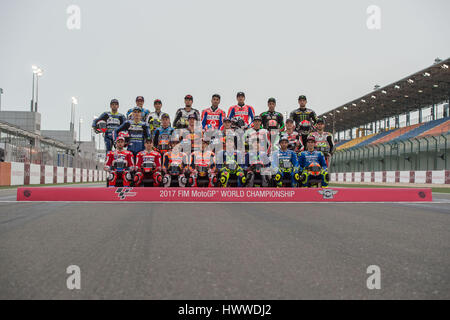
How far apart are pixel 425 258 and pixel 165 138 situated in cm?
905

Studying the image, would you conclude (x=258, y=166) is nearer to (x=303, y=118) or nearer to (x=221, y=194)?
(x=221, y=194)

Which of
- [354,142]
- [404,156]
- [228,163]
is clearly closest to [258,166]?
[228,163]

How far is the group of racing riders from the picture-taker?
10.7 m

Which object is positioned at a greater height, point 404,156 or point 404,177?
point 404,156

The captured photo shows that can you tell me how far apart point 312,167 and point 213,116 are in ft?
11.0

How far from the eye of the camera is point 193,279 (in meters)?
2.87

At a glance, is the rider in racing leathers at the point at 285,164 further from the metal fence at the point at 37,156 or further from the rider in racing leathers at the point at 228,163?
the metal fence at the point at 37,156

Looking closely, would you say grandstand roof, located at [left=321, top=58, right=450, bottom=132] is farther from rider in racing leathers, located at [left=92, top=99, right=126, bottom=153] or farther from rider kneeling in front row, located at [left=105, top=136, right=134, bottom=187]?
rider kneeling in front row, located at [left=105, top=136, right=134, bottom=187]

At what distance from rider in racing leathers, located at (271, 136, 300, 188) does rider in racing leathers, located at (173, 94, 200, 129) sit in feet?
9.34

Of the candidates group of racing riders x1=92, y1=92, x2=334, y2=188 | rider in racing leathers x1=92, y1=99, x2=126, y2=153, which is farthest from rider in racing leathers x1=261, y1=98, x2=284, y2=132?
rider in racing leathers x1=92, y1=99, x2=126, y2=153

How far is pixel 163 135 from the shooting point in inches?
469

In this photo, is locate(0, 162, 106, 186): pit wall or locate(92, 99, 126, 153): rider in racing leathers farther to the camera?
locate(0, 162, 106, 186): pit wall

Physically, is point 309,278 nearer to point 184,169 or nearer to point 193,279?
point 193,279
